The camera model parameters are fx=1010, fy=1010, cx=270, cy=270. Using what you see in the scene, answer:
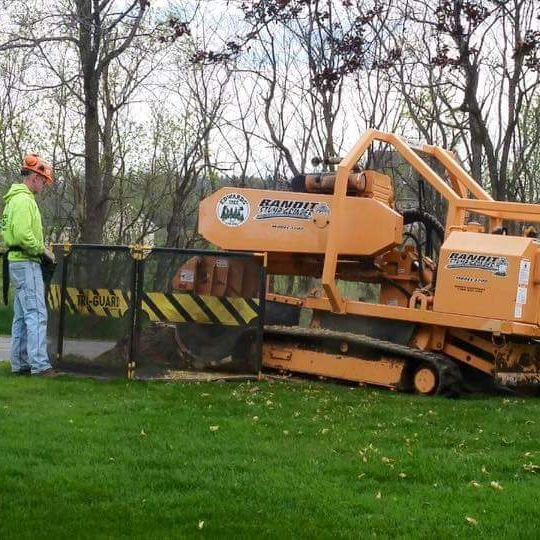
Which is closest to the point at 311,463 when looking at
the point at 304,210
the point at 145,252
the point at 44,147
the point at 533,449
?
the point at 533,449

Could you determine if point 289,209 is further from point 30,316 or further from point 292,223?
point 30,316

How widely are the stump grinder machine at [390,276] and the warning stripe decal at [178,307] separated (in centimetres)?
26

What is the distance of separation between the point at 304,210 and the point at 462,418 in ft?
12.5

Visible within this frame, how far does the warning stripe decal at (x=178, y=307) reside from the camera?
36.1ft

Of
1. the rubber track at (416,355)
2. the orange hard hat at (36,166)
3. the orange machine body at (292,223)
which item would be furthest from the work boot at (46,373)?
the rubber track at (416,355)

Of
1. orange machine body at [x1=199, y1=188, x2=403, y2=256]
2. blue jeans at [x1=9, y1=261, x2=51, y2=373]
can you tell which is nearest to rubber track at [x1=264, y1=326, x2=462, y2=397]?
orange machine body at [x1=199, y1=188, x2=403, y2=256]

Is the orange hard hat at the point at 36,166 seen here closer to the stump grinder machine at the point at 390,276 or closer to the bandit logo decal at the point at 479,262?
the stump grinder machine at the point at 390,276

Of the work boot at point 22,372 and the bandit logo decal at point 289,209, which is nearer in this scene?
the work boot at point 22,372

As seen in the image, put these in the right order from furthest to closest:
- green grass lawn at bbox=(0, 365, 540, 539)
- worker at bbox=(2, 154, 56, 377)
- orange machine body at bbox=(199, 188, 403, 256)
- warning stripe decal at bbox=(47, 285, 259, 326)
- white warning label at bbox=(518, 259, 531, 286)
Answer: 1. orange machine body at bbox=(199, 188, 403, 256)
2. warning stripe decal at bbox=(47, 285, 259, 326)
3. worker at bbox=(2, 154, 56, 377)
4. white warning label at bbox=(518, 259, 531, 286)
5. green grass lawn at bbox=(0, 365, 540, 539)

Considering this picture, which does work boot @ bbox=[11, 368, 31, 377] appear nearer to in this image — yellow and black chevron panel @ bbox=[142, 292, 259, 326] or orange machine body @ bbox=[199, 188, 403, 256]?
yellow and black chevron panel @ bbox=[142, 292, 259, 326]

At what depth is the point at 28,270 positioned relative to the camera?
35.4 ft

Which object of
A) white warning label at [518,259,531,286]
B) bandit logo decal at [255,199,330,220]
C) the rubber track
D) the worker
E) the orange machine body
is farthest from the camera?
bandit logo decal at [255,199,330,220]

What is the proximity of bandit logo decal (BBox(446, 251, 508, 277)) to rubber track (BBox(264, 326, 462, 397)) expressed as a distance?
1013 millimetres

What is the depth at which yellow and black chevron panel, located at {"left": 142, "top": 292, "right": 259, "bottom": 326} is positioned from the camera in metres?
11.1
